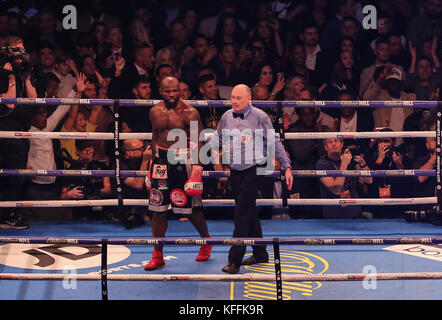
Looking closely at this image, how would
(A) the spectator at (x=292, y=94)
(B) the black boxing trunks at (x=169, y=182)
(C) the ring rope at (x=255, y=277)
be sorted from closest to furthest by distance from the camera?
(C) the ring rope at (x=255, y=277)
(B) the black boxing trunks at (x=169, y=182)
(A) the spectator at (x=292, y=94)

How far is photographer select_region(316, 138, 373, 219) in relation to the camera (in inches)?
240

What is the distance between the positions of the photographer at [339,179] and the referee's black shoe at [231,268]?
192cm

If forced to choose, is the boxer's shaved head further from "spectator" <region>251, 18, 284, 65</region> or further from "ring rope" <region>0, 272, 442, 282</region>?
"spectator" <region>251, 18, 284, 65</region>

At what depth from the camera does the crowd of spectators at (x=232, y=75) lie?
6.23m

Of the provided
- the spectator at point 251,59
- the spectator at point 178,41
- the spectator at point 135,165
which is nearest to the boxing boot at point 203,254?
the spectator at point 135,165

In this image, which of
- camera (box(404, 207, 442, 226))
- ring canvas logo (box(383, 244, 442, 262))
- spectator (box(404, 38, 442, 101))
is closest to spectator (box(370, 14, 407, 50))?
spectator (box(404, 38, 442, 101))

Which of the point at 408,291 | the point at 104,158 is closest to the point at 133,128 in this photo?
the point at 104,158

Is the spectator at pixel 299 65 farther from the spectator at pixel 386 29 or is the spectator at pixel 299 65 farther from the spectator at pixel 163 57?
the spectator at pixel 163 57

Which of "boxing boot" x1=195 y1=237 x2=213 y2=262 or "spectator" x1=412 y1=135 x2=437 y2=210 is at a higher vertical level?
"spectator" x1=412 y1=135 x2=437 y2=210

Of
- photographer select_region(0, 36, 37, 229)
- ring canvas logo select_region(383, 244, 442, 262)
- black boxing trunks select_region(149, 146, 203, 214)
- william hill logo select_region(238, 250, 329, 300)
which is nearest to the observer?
william hill logo select_region(238, 250, 329, 300)

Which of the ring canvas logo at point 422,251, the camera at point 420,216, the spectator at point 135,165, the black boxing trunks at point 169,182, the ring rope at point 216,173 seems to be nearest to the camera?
the black boxing trunks at point 169,182

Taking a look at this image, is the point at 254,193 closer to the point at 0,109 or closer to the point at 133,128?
the point at 133,128

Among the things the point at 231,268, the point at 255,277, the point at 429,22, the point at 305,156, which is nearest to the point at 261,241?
the point at 255,277

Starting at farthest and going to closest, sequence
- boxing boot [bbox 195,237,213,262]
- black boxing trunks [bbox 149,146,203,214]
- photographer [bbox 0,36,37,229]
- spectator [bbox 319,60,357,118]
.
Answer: spectator [bbox 319,60,357,118] → photographer [bbox 0,36,37,229] → boxing boot [bbox 195,237,213,262] → black boxing trunks [bbox 149,146,203,214]
